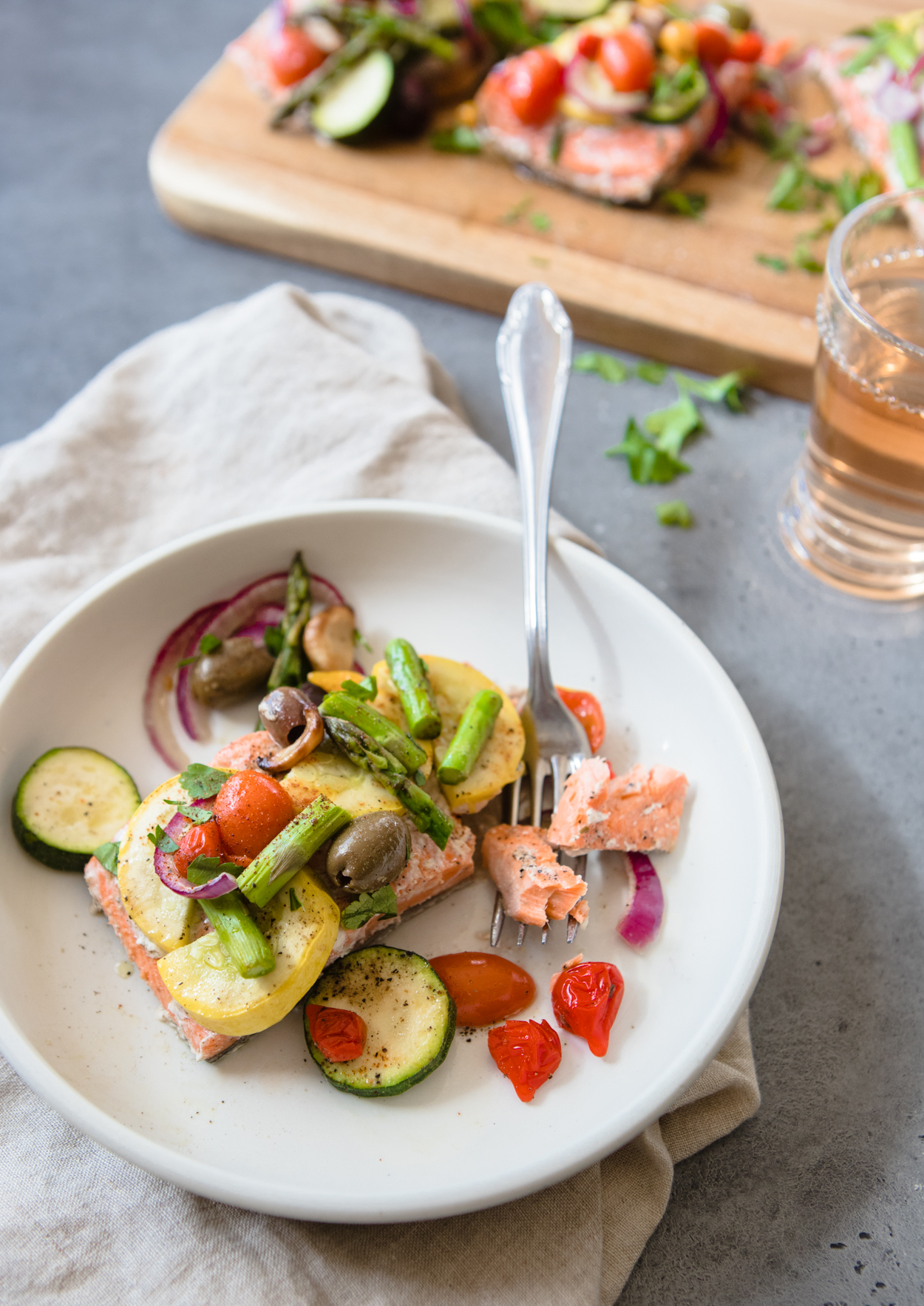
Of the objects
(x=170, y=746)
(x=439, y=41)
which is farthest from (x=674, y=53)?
(x=170, y=746)

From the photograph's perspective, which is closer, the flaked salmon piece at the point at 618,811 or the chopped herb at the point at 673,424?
the flaked salmon piece at the point at 618,811

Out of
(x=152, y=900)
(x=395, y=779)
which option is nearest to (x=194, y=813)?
(x=152, y=900)

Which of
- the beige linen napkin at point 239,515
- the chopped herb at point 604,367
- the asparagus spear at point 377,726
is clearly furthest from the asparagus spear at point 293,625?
the chopped herb at point 604,367

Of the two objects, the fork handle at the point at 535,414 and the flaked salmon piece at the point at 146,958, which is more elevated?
the fork handle at the point at 535,414

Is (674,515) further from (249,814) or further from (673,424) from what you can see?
(249,814)

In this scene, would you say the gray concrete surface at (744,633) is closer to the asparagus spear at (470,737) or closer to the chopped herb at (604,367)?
the chopped herb at (604,367)

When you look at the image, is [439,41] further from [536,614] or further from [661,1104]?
[661,1104]

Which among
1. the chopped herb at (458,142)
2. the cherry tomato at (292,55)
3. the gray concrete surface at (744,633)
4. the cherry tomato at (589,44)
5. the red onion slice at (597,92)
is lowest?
the gray concrete surface at (744,633)

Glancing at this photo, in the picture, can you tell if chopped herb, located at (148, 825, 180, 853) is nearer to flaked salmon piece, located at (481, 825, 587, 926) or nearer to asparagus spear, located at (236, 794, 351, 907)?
asparagus spear, located at (236, 794, 351, 907)
